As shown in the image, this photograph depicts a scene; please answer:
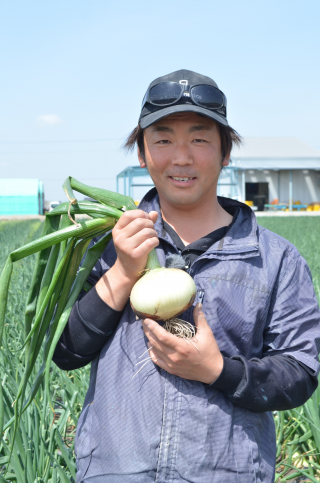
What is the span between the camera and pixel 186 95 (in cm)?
114

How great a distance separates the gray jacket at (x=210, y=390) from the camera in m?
0.97

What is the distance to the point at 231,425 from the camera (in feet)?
3.30

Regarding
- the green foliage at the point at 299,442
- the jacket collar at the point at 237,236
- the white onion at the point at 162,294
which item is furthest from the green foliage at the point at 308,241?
the white onion at the point at 162,294

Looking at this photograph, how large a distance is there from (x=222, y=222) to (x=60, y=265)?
1.55 ft

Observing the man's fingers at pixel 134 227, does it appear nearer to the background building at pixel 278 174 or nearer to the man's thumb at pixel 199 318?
the man's thumb at pixel 199 318

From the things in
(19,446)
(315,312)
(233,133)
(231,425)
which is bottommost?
(19,446)

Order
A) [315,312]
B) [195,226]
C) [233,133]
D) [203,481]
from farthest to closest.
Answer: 1. [233,133]
2. [195,226]
3. [315,312]
4. [203,481]

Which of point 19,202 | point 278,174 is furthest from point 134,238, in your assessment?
point 278,174

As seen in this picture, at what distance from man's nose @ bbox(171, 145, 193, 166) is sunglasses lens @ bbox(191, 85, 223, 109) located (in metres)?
0.12

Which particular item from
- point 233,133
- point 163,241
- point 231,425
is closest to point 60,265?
point 163,241

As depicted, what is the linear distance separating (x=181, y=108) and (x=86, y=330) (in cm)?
60

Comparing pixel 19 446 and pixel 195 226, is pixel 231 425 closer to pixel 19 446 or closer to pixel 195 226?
pixel 195 226

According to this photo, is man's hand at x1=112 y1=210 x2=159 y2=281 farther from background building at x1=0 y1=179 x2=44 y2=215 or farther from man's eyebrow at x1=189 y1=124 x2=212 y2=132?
background building at x1=0 y1=179 x2=44 y2=215

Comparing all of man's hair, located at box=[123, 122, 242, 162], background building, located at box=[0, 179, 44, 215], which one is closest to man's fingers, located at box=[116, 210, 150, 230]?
man's hair, located at box=[123, 122, 242, 162]
